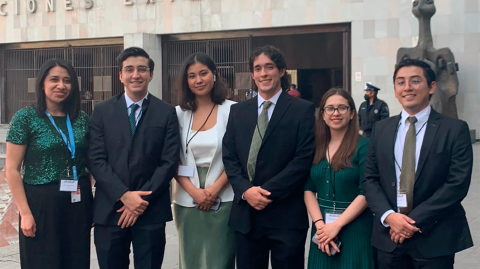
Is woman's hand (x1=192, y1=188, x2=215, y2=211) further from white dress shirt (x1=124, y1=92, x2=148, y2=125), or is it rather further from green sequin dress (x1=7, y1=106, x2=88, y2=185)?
green sequin dress (x1=7, y1=106, x2=88, y2=185)

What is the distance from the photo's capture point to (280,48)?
70.4 ft

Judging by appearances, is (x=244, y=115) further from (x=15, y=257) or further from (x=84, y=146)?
(x=15, y=257)

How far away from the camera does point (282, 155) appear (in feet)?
14.1

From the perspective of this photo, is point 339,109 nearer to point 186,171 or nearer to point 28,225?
point 186,171

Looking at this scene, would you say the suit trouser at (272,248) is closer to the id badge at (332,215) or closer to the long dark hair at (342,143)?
the id badge at (332,215)

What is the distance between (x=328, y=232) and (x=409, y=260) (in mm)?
561

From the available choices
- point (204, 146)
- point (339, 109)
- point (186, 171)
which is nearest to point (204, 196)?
point (186, 171)

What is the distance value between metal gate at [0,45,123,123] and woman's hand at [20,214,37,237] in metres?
18.7

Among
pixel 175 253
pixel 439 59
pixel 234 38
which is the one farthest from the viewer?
pixel 234 38

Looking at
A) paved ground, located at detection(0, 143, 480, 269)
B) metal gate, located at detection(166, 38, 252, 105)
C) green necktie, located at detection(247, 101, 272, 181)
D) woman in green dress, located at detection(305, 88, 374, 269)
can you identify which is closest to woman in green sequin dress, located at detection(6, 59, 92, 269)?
green necktie, located at detection(247, 101, 272, 181)

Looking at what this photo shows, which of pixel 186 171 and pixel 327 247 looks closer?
pixel 327 247

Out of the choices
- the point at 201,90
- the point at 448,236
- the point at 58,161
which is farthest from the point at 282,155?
the point at 58,161

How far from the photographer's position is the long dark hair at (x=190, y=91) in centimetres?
473

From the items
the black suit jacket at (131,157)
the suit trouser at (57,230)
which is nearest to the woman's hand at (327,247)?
the black suit jacket at (131,157)
